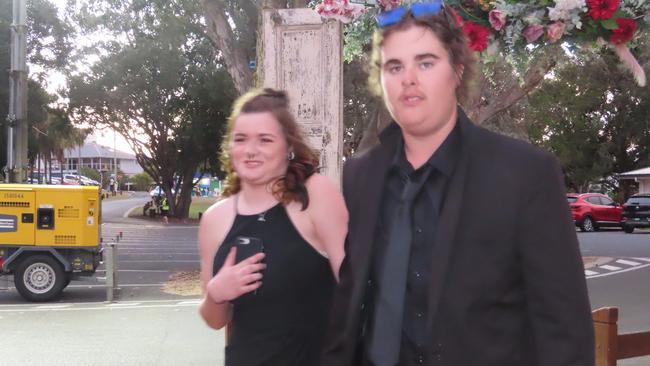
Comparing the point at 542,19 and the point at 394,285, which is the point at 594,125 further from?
the point at 394,285

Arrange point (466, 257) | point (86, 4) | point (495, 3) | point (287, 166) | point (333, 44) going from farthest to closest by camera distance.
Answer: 1. point (86, 4)
2. point (333, 44)
3. point (495, 3)
4. point (287, 166)
5. point (466, 257)

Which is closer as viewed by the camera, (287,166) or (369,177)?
(369,177)

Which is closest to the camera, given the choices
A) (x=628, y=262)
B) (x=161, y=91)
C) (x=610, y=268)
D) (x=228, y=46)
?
(x=228, y=46)

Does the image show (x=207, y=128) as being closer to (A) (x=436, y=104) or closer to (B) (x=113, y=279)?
(B) (x=113, y=279)

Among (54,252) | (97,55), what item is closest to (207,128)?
(97,55)

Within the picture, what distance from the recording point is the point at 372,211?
5.80 feet

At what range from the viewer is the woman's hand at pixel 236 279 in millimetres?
1996

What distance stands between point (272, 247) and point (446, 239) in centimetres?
66

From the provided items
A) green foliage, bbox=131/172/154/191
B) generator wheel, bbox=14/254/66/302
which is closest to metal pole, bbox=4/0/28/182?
generator wheel, bbox=14/254/66/302

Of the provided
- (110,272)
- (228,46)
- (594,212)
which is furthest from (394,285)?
(594,212)

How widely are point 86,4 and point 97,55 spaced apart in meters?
10.6

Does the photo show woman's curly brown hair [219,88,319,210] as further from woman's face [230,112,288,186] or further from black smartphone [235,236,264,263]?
black smartphone [235,236,264,263]

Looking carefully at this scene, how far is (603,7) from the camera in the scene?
2887 millimetres

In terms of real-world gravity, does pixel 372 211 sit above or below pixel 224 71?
below
